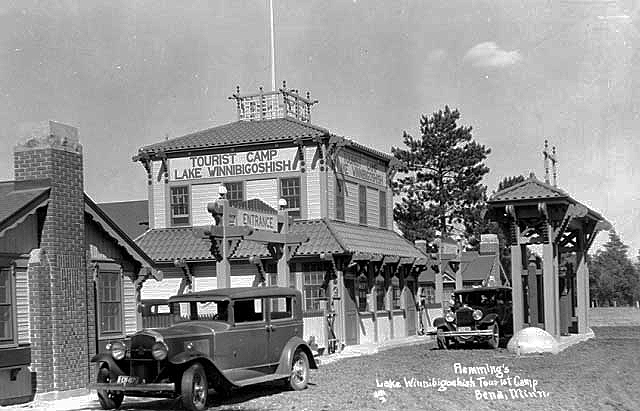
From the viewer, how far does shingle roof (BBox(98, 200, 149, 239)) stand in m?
41.5

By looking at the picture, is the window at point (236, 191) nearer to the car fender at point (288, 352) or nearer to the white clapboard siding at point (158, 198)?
the white clapboard siding at point (158, 198)

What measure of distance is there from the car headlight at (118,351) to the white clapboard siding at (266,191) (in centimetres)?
1452

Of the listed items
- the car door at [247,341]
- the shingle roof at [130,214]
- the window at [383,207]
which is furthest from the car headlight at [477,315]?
the shingle roof at [130,214]

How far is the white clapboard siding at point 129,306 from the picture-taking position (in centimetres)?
1847

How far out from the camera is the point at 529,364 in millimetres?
19125

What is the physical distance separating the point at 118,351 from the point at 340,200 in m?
15.4

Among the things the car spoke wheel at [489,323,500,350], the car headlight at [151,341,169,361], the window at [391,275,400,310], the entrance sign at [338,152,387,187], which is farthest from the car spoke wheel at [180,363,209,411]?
the window at [391,275,400,310]

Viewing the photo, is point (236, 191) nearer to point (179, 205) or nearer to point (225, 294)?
point (179, 205)

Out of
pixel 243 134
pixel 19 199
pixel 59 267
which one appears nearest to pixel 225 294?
pixel 59 267

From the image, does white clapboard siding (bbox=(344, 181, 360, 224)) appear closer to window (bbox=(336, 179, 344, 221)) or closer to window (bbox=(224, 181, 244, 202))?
window (bbox=(336, 179, 344, 221))

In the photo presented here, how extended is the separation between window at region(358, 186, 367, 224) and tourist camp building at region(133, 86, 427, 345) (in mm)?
37

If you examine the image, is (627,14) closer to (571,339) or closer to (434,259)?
(571,339)

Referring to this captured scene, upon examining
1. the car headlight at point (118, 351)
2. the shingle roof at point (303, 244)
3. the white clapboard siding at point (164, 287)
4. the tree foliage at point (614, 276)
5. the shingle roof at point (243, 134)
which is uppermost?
the shingle roof at point (243, 134)

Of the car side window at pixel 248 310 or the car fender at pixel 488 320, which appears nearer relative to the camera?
the car side window at pixel 248 310
